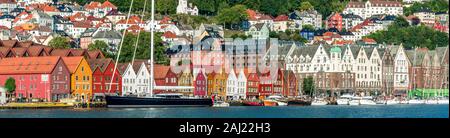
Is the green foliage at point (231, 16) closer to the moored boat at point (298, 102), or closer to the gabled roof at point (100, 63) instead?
the moored boat at point (298, 102)

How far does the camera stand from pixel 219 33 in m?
55.5

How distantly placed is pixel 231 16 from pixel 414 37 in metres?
15.2

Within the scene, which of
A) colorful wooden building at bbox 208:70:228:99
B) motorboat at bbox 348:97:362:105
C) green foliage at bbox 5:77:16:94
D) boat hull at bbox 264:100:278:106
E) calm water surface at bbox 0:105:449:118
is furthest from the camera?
motorboat at bbox 348:97:362:105

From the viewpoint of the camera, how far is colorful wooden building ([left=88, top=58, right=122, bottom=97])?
30.9 metres

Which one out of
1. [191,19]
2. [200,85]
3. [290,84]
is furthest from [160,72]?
[191,19]

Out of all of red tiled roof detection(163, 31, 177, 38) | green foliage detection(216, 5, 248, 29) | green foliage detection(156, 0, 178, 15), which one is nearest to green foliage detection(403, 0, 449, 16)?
green foliage detection(216, 5, 248, 29)

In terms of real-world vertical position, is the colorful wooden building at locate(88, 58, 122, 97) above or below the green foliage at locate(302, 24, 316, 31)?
below

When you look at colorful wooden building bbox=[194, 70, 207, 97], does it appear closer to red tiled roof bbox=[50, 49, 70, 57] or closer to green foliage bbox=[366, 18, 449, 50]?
red tiled roof bbox=[50, 49, 70, 57]

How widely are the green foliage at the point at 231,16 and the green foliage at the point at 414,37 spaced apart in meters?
9.86

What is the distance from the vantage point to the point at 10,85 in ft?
92.9

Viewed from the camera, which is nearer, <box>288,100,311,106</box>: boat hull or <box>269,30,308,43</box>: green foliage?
<box>288,100,311,106</box>: boat hull

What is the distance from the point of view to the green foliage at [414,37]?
161ft

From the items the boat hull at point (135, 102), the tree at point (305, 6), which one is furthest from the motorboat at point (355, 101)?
the tree at point (305, 6)

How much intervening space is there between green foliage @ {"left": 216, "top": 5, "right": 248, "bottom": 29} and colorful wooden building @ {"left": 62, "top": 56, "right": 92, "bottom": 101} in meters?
32.1
